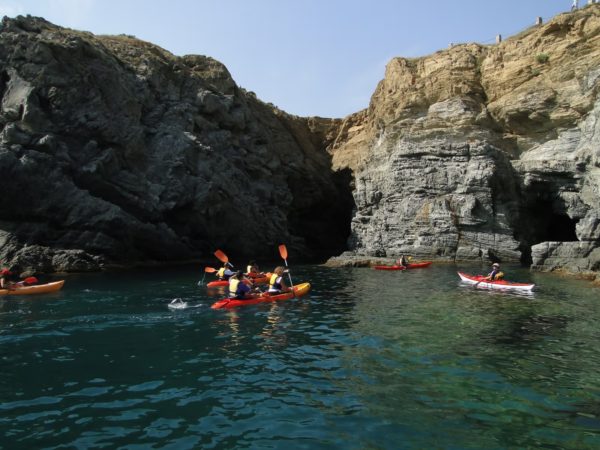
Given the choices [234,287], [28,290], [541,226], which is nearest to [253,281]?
[234,287]

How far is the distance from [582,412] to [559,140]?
3497cm

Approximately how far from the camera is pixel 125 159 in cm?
3750

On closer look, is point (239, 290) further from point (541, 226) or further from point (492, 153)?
point (541, 226)

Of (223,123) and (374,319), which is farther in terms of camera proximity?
(223,123)

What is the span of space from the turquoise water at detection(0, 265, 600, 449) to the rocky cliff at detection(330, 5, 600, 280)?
20633 millimetres

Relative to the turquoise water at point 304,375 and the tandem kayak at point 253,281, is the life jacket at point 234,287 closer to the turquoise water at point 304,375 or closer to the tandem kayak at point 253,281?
the turquoise water at point 304,375

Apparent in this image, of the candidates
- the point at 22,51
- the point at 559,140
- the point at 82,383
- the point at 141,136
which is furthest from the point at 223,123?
the point at 82,383

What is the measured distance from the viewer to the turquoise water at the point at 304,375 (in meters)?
6.96

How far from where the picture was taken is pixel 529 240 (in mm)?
41062

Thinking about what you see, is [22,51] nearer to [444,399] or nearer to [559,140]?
[444,399]

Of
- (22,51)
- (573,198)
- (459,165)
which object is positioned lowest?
(573,198)

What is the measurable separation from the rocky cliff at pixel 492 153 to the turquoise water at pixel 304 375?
20633mm

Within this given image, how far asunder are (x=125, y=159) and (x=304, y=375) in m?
31.9

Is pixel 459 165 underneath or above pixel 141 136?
underneath
